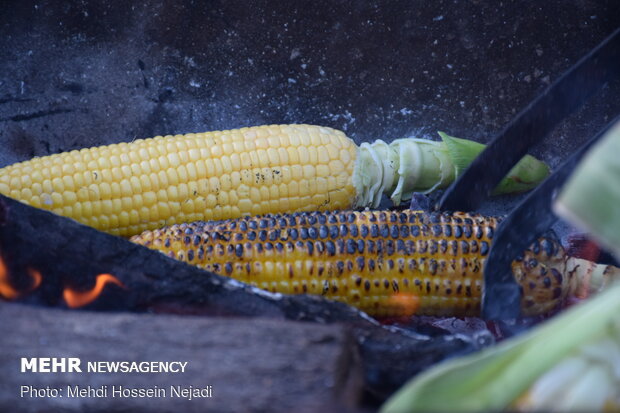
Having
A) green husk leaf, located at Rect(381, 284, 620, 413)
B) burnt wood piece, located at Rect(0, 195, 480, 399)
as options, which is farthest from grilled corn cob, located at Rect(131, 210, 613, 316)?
green husk leaf, located at Rect(381, 284, 620, 413)

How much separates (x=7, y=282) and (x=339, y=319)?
633 mm

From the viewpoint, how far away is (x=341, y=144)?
6.07 ft

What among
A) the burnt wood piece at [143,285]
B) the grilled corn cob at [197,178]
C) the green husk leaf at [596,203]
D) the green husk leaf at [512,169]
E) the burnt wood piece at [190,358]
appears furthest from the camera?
the green husk leaf at [512,169]

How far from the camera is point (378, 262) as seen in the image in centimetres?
145

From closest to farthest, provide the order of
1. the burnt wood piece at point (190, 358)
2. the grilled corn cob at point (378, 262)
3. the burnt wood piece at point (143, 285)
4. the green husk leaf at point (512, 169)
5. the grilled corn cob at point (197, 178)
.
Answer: the burnt wood piece at point (190, 358) < the burnt wood piece at point (143, 285) < the grilled corn cob at point (378, 262) < the grilled corn cob at point (197, 178) < the green husk leaf at point (512, 169)

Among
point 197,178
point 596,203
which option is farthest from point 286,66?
point 596,203

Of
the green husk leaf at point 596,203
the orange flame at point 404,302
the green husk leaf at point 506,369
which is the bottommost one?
the orange flame at point 404,302

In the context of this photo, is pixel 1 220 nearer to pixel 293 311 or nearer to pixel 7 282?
pixel 7 282

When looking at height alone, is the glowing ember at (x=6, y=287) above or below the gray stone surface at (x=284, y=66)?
below

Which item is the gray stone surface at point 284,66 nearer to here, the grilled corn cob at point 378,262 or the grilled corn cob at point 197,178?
the grilled corn cob at point 197,178

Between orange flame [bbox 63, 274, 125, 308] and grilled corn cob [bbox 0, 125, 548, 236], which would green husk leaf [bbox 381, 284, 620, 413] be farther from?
grilled corn cob [bbox 0, 125, 548, 236]

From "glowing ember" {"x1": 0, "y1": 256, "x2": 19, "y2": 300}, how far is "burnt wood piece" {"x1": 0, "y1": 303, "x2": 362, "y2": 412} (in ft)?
0.73

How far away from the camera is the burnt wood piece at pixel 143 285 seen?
44.8 inches

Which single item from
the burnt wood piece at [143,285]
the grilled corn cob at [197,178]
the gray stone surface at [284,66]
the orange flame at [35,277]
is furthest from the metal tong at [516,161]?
the orange flame at [35,277]
